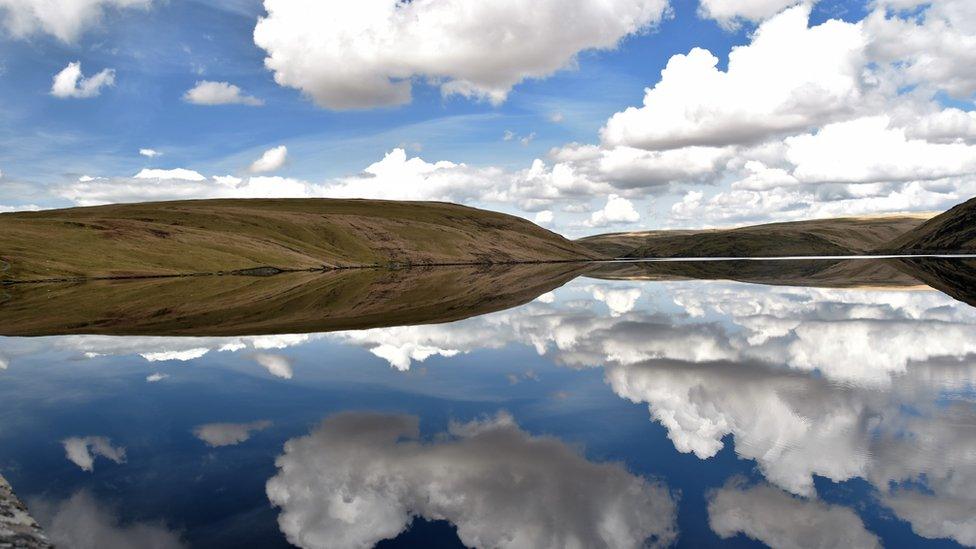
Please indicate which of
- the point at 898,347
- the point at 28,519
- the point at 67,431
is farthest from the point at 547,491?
the point at 898,347

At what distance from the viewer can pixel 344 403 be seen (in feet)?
71.1

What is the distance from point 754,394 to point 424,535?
47.0 feet

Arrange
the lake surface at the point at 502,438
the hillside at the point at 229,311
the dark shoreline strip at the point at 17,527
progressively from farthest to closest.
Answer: the hillside at the point at 229,311 → the lake surface at the point at 502,438 → the dark shoreline strip at the point at 17,527

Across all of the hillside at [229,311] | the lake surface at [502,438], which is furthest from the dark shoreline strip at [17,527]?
the hillside at [229,311]

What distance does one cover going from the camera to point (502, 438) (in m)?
17.3

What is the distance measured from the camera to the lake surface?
39.3 ft

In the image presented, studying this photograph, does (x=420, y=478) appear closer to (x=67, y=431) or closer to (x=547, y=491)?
(x=547, y=491)

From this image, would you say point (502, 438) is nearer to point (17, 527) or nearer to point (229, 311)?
point (17, 527)

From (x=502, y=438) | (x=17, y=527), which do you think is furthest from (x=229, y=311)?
(x=17, y=527)

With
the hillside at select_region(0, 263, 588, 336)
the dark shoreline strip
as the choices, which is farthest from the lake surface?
the hillside at select_region(0, 263, 588, 336)

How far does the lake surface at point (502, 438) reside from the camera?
11977 mm

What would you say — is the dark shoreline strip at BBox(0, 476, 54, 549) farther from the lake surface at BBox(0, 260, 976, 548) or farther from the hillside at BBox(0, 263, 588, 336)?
the hillside at BBox(0, 263, 588, 336)

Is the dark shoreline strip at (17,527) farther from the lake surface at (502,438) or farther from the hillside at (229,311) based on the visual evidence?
the hillside at (229,311)

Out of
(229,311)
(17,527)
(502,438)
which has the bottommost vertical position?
(229,311)
